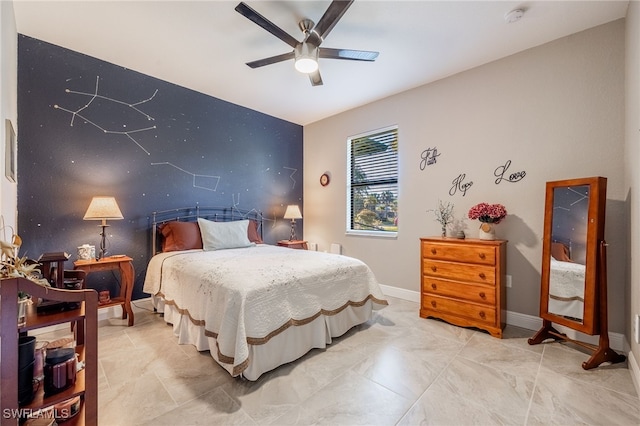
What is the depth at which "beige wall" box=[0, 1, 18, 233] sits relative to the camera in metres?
1.72

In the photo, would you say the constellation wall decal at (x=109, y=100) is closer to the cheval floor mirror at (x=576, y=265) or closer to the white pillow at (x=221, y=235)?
the white pillow at (x=221, y=235)

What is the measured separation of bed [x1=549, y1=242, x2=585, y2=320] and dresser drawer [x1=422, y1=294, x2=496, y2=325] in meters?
0.48

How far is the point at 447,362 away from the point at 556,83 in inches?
106

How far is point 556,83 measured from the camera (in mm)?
2553

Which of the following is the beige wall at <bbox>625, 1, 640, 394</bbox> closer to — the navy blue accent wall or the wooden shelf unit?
the wooden shelf unit

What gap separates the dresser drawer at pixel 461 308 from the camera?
2562mm

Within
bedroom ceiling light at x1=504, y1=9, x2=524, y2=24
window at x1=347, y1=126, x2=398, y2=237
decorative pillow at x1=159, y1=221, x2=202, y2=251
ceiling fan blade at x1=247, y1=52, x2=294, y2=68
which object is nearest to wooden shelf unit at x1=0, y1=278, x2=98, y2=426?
decorative pillow at x1=159, y1=221, x2=202, y2=251

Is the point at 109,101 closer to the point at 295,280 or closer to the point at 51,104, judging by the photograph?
the point at 51,104

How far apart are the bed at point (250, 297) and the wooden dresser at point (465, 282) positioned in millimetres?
671

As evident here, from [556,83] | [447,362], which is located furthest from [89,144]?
[556,83]

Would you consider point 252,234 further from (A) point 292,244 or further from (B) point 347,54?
(B) point 347,54

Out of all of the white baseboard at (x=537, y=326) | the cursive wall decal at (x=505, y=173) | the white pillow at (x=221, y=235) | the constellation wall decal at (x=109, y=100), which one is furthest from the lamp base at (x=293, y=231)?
the cursive wall decal at (x=505, y=173)

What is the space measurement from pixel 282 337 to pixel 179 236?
1.89 meters

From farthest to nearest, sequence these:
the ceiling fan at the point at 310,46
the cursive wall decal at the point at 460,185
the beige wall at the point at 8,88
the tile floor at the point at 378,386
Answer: the cursive wall decal at the point at 460,185
the ceiling fan at the point at 310,46
the beige wall at the point at 8,88
the tile floor at the point at 378,386
